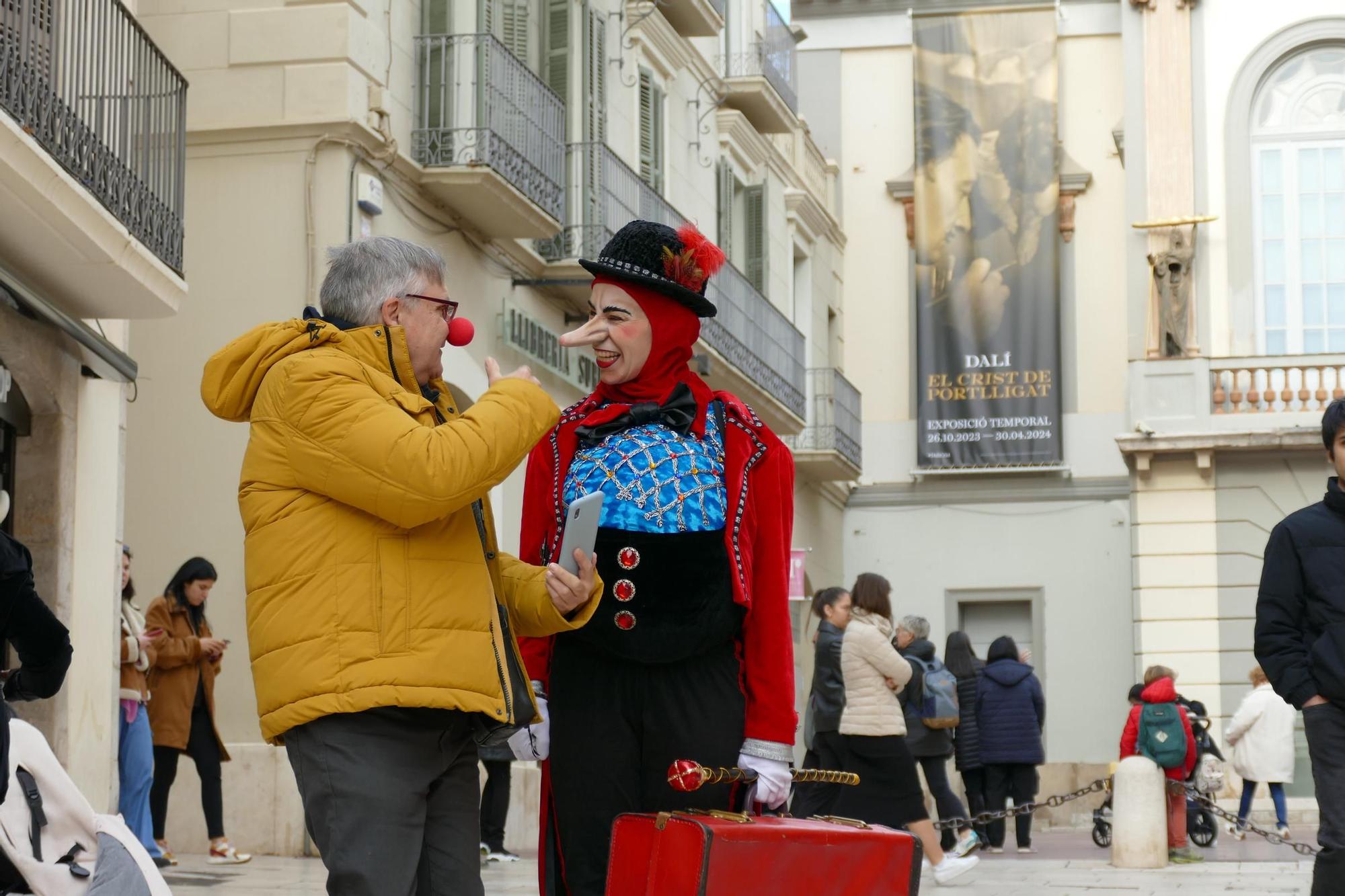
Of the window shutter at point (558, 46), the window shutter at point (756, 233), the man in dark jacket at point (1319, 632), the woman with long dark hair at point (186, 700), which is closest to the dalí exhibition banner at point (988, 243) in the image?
the window shutter at point (756, 233)

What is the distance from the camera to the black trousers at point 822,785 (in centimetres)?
1147

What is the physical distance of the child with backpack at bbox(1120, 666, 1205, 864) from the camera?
1566 centimetres

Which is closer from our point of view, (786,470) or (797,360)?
(786,470)

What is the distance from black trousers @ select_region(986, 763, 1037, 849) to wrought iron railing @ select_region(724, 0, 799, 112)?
10.6 metres

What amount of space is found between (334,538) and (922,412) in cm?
2522

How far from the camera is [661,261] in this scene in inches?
187

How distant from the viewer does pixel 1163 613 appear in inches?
1021

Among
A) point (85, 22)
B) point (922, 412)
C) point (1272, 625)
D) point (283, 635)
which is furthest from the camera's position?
point (922, 412)

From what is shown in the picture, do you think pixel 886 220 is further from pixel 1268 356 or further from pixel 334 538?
pixel 334 538

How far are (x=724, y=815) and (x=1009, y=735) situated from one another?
12416 millimetres

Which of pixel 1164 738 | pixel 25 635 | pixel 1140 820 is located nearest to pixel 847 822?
pixel 25 635

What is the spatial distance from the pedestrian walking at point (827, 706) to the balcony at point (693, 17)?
32.9 ft

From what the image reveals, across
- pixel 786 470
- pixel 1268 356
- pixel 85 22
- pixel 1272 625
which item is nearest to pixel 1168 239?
pixel 1268 356

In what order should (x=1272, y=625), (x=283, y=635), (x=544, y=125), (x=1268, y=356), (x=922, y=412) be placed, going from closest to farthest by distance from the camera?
1. (x=283, y=635)
2. (x=1272, y=625)
3. (x=544, y=125)
4. (x=1268, y=356)
5. (x=922, y=412)
